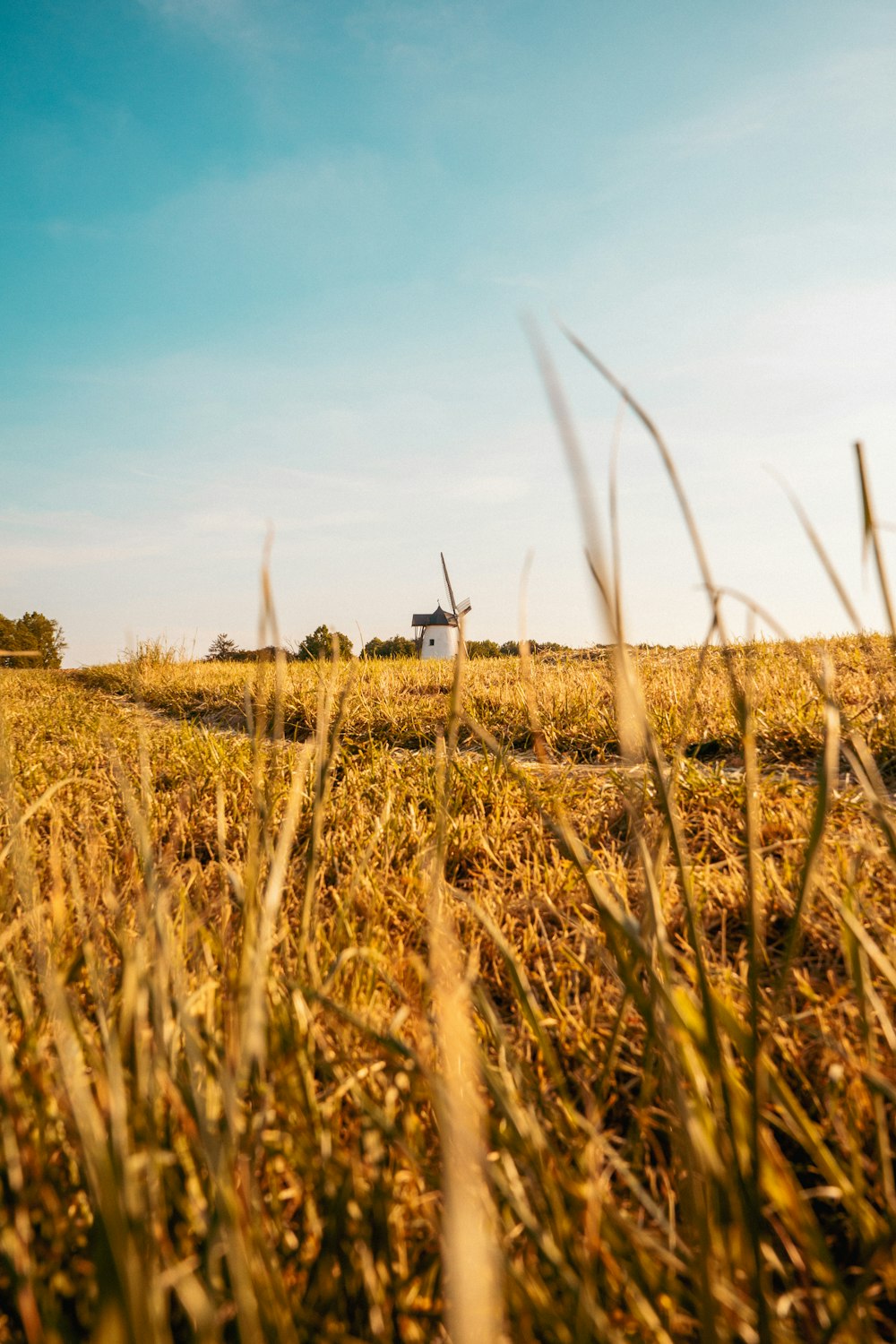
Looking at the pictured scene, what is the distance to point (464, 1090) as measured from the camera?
101 cm

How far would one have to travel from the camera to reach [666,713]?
10.9 ft

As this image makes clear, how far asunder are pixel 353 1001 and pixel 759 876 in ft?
3.10

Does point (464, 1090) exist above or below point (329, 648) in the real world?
below

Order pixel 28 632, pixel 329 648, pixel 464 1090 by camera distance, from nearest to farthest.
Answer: pixel 464 1090
pixel 329 648
pixel 28 632

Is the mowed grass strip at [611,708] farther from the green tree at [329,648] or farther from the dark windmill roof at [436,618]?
the dark windmill roof at [436,618]

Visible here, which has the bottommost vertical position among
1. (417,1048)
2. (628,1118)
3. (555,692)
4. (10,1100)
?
(628,1118)

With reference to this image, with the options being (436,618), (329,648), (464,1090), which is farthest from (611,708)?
(436,618)

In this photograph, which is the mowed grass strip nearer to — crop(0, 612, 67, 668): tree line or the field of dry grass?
the field of dry grass

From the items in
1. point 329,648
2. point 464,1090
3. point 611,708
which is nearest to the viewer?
point 464,1090

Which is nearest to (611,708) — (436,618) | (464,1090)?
(464,1090)

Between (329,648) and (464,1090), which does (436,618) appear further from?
(464,1090)

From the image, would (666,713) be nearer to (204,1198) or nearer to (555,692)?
(555,692)

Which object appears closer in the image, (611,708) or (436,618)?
(611,708)

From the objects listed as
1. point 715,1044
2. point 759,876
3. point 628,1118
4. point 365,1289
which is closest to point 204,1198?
point 365,1289
